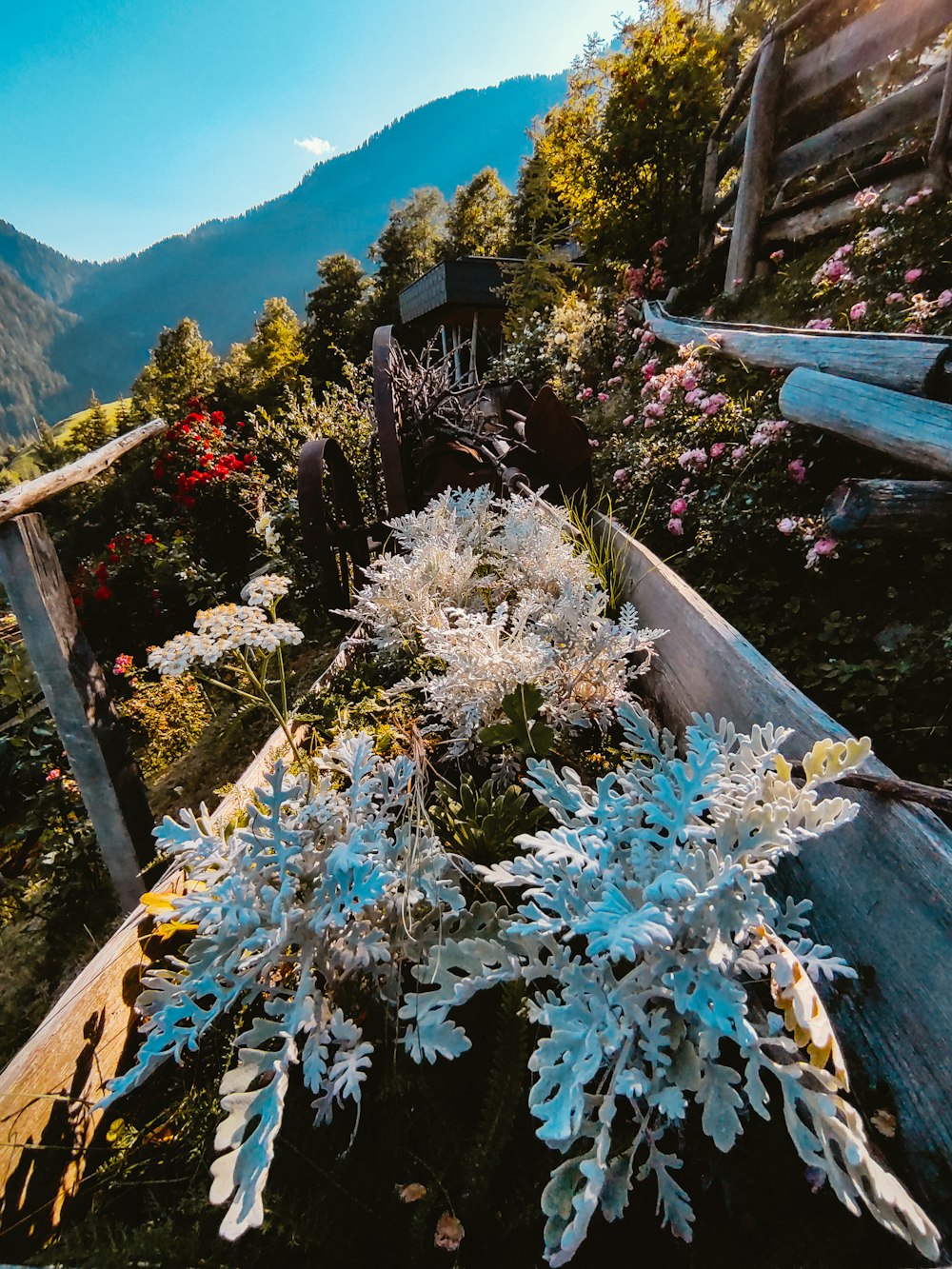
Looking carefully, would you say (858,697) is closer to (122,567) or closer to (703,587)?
(703,587)

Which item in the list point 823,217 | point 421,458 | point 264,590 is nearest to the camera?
point 264,590

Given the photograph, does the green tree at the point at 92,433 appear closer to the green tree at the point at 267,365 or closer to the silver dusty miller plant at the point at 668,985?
the green tree at the point at 267,365

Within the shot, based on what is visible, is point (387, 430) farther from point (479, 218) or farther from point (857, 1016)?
point (479, 218)

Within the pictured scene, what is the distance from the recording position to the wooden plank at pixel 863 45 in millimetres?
4168

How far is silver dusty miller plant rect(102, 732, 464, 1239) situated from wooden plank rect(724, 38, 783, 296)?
6.85 m

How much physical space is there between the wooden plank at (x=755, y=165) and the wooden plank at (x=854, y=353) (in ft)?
8.86

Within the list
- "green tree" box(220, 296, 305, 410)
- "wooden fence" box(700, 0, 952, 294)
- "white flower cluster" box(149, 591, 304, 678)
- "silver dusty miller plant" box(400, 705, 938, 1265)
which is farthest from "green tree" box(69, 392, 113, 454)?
"silver dusty miller plant" box(400, 705, 938, 1265)

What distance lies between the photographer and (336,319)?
22172 mm

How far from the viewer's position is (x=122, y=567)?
7531 mm

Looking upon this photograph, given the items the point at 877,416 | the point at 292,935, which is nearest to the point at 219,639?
the point at 292,935

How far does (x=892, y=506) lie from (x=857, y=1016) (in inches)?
63.4

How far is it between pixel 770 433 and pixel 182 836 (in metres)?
3.13

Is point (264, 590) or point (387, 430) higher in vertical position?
point (387, 430)

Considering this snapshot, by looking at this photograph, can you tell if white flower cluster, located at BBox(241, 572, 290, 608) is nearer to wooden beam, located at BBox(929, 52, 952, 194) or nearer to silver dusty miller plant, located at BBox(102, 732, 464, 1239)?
silver dusty miller plant, located at BBox(102, 732, 464, 1239)
